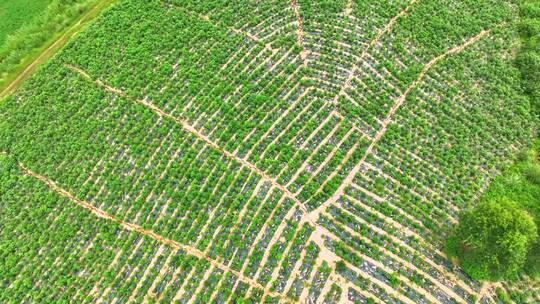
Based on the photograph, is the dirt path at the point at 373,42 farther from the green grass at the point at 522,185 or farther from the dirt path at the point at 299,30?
the green grass at the point at 522,185

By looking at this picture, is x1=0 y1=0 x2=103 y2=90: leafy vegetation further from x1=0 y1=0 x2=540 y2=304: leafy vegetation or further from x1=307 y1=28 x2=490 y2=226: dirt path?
x1=307 y1=28 x2=490 y2=226: dirt path

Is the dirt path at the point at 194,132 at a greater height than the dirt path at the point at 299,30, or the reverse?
the dirt path at the point at 299,30

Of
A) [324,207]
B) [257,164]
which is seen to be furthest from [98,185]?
[324,207]

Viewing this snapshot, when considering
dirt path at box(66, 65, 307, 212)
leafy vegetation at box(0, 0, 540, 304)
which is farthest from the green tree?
dirt path at box(66, 65, 307, 212)

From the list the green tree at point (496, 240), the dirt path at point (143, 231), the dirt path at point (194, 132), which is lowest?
the dirt path at point (143, 231)

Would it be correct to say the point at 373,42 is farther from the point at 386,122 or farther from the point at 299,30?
the point at 386,122

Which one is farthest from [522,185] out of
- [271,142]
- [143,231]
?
[143,231]

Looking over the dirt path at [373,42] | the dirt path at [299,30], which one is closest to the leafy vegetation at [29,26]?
the dirt path at [299,30]
